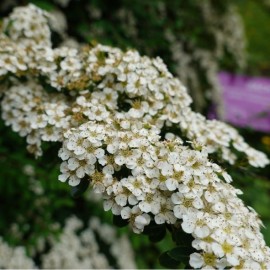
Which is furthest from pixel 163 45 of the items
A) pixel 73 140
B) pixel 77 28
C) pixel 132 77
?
pixel 73 140

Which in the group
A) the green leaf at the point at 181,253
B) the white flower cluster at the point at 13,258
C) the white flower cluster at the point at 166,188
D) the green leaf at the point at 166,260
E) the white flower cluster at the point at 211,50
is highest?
the white flower cluster at the point at 166,188

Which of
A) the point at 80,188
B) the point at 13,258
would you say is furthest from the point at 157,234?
the point at 13,258

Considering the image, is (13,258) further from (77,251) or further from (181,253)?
(181,253)

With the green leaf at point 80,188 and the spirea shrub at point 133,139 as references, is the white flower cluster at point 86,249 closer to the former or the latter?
the spirea shrub at point 133,139

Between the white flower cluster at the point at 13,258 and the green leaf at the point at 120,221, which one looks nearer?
the green leaf at the point at 120,221

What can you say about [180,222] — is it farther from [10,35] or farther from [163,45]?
[163,45]

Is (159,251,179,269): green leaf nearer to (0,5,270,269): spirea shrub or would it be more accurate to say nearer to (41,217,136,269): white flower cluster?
(0,5,270,269): spirea shrub

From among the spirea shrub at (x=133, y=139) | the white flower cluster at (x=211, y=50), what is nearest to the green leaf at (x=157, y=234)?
the spirea shrub at (x=133, y=139)

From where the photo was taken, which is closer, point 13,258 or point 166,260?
point 166,260
